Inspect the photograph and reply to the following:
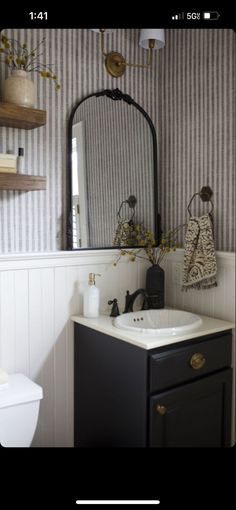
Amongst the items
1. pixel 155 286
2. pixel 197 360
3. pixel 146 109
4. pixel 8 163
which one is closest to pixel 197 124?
pixel 146 109

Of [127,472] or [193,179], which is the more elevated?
[193,179]

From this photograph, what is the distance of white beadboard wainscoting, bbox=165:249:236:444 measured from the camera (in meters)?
1.62

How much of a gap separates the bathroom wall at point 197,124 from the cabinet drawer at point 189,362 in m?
0.37

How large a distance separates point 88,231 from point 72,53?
66 cm

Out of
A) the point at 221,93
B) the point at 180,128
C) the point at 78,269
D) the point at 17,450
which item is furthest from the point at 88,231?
the point at 17,450

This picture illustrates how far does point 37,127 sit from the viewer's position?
1.51 metres

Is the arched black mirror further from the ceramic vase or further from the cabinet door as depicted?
the cabinet door

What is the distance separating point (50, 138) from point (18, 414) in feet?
3.09

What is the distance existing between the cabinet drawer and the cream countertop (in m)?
0.04

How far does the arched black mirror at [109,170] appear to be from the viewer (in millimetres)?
1652

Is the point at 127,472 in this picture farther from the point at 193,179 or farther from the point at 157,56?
the point at 157,56

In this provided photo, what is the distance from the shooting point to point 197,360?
146 centimetres

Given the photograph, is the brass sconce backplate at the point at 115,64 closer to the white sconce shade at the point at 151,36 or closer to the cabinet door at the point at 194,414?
the white sconce shade at the point at 151,36
